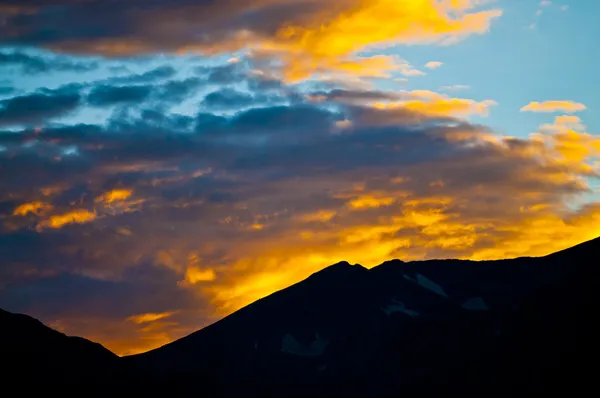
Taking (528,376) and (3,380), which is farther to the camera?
(528,376)

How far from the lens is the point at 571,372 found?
186 metres

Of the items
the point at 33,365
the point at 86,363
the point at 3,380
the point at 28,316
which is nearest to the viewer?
the point at 3,380

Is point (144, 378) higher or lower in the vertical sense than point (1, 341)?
lower

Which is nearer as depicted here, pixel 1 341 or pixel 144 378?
pixel 1 341

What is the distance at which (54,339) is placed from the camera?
186m

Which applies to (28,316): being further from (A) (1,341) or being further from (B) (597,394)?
(B) (597,394)

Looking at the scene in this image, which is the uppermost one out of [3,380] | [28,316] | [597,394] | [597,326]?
[28,316]

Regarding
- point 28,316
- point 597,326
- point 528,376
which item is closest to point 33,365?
point 28,316

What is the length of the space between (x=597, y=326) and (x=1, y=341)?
427ft

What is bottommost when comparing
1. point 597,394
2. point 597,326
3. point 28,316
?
point 597,394

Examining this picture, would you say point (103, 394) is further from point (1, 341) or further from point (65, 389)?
point (1, 341)

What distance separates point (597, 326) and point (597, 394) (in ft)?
101

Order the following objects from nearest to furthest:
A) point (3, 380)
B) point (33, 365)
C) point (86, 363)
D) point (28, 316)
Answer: point (3, 380), point (33, 365), point (86, 363), point (28, 316)

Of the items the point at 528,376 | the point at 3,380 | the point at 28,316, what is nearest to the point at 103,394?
the point at 3,380
